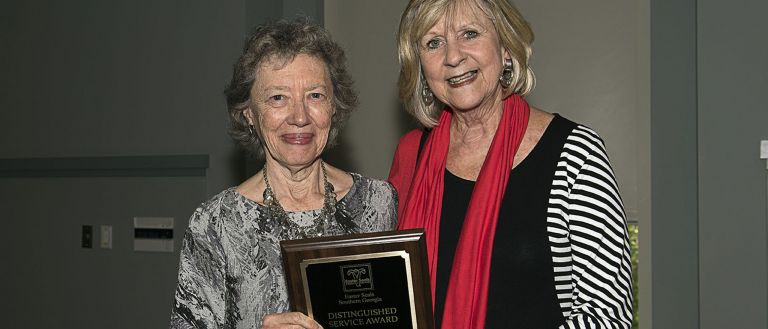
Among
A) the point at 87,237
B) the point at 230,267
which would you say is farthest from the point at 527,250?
the point at 87,237

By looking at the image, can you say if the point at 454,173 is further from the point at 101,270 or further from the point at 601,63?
the point at 101,270

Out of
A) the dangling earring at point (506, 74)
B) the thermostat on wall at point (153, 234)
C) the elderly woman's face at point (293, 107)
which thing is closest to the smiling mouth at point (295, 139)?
the elderly woman's face at point (293, 107)

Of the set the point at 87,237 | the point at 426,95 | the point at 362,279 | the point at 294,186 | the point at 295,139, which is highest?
the point at 426,95

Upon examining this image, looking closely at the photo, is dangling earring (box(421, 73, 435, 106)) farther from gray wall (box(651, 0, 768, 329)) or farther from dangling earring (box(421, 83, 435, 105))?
gray wall (box(651, 0, 768, 329))

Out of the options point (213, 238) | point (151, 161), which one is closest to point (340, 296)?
point (213, 238)

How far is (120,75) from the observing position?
508 centimetres

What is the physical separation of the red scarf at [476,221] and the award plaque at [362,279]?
0.62 feet

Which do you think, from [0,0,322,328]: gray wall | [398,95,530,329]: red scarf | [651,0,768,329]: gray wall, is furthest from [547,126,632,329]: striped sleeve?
[0,0,322,328]: gray wall

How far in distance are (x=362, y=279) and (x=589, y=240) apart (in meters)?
0.56

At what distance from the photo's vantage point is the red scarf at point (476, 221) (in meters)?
2.25

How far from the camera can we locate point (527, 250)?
2.24 m

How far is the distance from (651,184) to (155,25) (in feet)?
9.23

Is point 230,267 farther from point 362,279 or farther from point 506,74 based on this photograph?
point 506,74

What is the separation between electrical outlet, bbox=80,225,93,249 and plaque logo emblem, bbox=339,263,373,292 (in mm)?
3478
